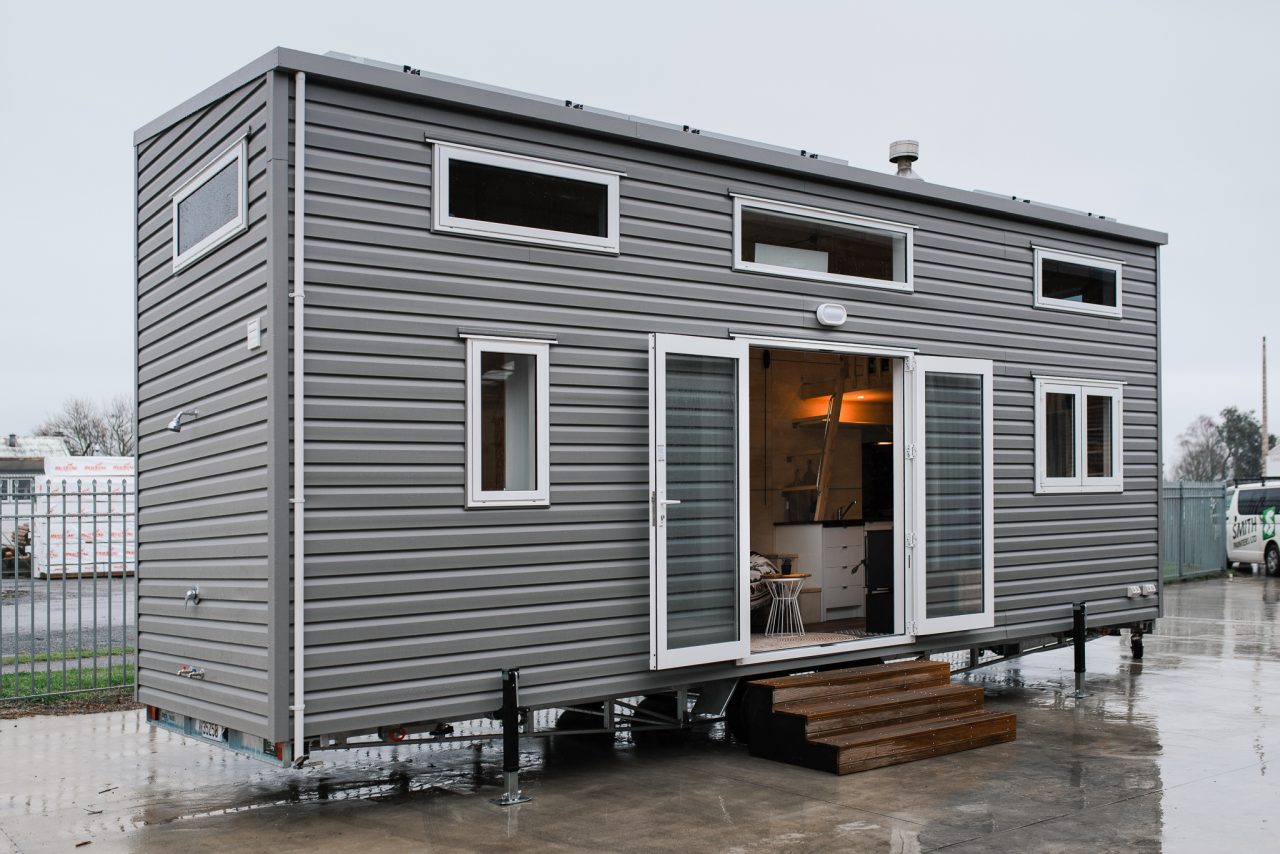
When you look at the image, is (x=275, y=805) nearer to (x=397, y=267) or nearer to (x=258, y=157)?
(x=397, y=267)

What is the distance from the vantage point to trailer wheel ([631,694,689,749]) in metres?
7.19

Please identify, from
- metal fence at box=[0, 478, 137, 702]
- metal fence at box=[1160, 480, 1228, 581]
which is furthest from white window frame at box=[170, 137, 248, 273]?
metal fence at box=[1160, 480, 1228, 581]

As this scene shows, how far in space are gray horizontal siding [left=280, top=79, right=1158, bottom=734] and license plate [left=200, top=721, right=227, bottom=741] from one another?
0.82m

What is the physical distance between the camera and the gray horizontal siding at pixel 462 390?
5531mm

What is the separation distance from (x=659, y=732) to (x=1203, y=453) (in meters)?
62.8

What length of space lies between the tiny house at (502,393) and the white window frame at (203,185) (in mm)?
25

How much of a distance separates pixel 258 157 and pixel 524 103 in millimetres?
1480

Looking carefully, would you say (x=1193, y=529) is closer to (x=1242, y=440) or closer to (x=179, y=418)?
(x=179, y=418)

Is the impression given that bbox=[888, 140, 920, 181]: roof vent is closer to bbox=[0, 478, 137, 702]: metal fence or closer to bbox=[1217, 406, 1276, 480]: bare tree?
bbox=[0, 478, 137, 702]: metal fence

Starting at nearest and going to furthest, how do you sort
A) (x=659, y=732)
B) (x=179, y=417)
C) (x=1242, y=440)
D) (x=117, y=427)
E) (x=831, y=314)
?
(x=179, y=417) < (x=831, y=314) < (x=659, y=732) < (x=117, y=427) < (x=1242, y=440)

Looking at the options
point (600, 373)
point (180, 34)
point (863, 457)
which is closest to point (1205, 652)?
point (863, 457)

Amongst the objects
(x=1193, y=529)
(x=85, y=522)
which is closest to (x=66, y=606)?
(x=85, y=522)

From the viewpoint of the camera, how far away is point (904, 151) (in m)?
8.77

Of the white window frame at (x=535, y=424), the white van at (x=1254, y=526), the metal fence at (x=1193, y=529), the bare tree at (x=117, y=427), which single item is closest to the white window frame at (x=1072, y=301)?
the white window frame at (x=535, y=424)
